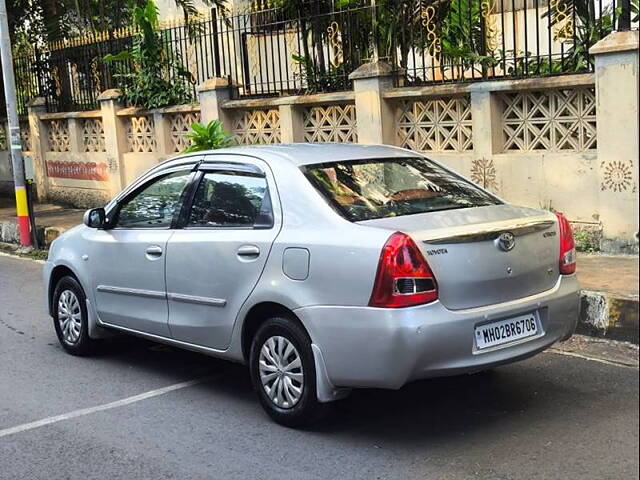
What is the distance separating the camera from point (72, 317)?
7.10m

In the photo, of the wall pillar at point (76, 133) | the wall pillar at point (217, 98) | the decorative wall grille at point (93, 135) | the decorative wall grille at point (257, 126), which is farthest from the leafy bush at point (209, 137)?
the wall pillar at point (76, 133)

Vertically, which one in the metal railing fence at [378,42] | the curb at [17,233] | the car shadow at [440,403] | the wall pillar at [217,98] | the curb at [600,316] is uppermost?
the metal railing fence at [378,42]

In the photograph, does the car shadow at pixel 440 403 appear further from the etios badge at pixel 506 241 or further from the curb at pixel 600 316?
the etios badge at pixel 506 241

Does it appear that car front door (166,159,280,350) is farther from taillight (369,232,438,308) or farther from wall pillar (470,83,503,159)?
wall pillar (470,83,503,159)

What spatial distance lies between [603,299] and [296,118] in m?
6.14

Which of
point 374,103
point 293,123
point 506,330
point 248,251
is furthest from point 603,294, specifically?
point 293,123

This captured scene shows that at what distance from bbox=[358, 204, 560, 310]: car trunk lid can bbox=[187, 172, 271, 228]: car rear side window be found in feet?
2.86

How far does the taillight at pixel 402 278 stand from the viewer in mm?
4551

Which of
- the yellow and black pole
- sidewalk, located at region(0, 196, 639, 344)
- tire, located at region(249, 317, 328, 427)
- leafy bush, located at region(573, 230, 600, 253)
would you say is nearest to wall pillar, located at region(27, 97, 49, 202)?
the yellow and black pole

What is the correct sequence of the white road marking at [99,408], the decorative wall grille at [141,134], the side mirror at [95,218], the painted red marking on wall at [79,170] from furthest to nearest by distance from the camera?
the painted red marking on wall at [79,170]
the decorative wall grille at [141,134]
the side mirror at [95,218]
the white road marking at [99,408]

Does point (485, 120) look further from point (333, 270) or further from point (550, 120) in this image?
point (333, 270)

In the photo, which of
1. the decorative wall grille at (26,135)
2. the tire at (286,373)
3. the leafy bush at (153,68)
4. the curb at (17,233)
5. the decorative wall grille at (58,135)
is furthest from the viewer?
the decorative wall grille at (26,135)

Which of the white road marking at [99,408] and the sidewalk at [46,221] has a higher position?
the sidewalk at [46,221]

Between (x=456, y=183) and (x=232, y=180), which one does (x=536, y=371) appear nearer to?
(x=456, y=183)
